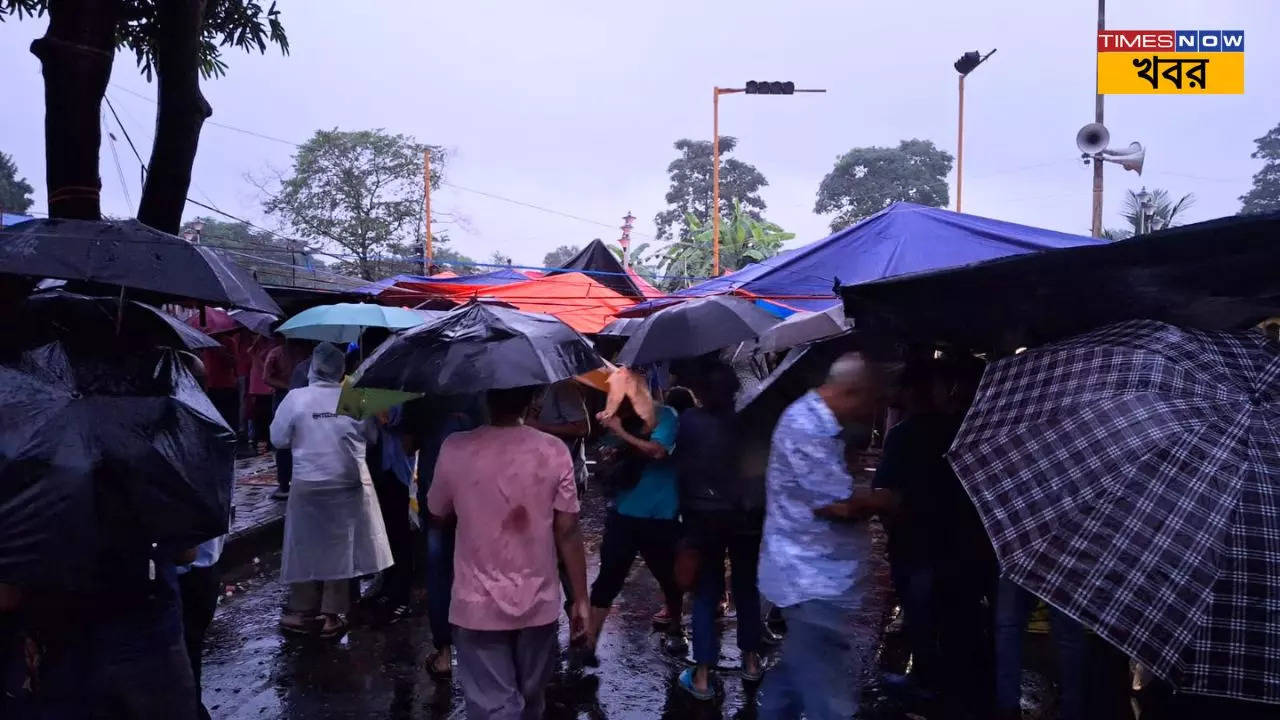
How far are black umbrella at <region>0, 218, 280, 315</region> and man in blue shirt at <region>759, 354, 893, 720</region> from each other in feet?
6.71

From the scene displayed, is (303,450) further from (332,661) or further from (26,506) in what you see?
(26,506)

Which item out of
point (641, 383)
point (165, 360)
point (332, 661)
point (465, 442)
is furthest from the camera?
point (332, 661)

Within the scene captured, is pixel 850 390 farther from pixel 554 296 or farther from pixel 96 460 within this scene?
pixel 554 296

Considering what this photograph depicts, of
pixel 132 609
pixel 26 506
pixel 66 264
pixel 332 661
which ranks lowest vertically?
pixel 332 661

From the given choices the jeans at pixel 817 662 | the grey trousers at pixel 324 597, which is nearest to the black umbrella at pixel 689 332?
the jeans at pixel 817 662

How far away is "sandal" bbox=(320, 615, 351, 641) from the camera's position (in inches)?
204

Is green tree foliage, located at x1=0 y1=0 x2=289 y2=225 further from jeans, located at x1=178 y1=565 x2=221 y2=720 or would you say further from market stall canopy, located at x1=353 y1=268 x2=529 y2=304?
market stall canopy, located at x1=353 y1=268 x2=529 y2=304

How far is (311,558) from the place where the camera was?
5043mm

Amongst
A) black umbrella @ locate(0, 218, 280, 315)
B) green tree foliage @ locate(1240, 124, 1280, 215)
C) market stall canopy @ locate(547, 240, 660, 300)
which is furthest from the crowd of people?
green tree foliage @ locate(1240, 124, 1280, 215)

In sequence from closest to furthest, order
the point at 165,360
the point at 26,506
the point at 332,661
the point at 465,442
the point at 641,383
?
1. the point at 26,506
2. the point at 165,360
3. the point at 465,442
4. the point at 641,383
5. the point at 332,661

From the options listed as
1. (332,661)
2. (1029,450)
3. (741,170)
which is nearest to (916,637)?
(1029,450)

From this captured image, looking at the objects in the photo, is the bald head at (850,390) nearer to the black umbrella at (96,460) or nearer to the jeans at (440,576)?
the black umbrella at (96,460)

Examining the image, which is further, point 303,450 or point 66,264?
point 303,450

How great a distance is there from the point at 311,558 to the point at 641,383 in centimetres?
237
